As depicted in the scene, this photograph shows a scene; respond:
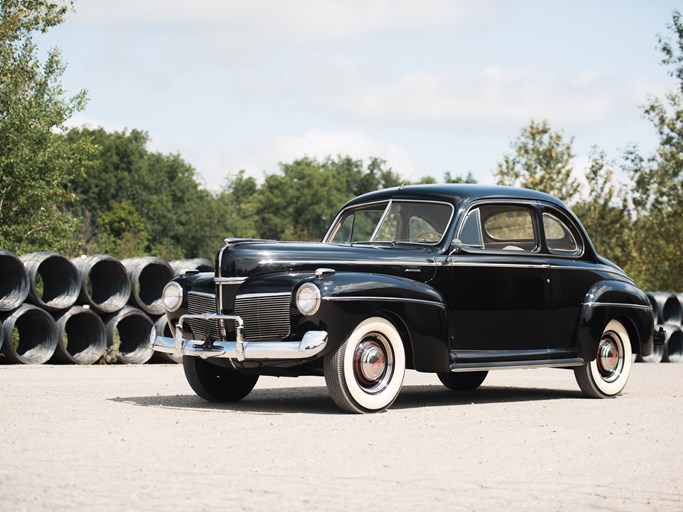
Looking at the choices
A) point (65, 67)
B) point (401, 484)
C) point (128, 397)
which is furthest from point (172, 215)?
point (401, 484)

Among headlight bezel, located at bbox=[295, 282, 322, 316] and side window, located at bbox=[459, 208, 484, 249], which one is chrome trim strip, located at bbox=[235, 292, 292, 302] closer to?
headlight bezel, located at bbox=[295, 282, 322, 316]

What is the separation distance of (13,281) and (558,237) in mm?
10013

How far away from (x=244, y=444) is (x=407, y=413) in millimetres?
2504

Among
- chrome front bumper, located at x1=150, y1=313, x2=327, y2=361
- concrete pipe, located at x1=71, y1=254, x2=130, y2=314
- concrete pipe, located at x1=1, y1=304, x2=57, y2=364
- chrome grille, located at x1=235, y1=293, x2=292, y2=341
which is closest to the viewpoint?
chrome front bumper, located at x1=150, y1=313, x2=327, y2=361

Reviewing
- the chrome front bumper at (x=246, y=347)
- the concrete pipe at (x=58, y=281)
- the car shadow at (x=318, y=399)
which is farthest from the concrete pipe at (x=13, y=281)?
the chrome front bumper at (x=246, y=347)

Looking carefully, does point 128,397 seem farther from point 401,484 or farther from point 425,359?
point 401,484

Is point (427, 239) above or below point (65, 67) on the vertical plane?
below

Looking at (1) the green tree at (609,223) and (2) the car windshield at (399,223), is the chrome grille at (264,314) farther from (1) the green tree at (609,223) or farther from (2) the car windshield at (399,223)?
(1) the green tree at (609,223)

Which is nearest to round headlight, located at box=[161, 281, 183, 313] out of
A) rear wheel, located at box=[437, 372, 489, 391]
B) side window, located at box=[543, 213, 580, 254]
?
rear wheel, located at box=[437, 372, 489, 391]

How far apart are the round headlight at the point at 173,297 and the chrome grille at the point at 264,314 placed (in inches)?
43.1

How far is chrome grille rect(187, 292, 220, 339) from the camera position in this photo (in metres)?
9.91

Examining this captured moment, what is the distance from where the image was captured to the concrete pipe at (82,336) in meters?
18.6

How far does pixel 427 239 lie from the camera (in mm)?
10781

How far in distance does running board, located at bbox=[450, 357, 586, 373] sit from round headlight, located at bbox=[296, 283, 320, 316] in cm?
173
